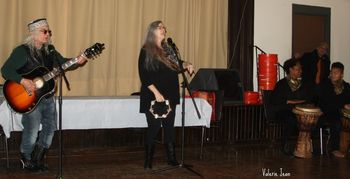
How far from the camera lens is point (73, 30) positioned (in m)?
6.33

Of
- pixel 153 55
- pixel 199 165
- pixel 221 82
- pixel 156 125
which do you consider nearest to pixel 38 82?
pixel 153 55

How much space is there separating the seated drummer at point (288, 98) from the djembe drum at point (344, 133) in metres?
0.51

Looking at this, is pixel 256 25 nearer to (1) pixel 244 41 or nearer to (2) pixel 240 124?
(1) pixel 244 41

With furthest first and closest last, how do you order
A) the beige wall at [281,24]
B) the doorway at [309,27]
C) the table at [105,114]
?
the doorway at [309,27], the beige wall at [281,24], the table at [105,114]

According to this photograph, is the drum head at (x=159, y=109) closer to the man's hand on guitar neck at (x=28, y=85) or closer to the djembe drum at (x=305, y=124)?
the man's hand on guitar neck at (x=28, y=85)

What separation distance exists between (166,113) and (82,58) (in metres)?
0.98

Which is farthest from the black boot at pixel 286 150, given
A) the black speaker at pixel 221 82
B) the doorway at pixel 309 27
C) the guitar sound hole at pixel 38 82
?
the guitar sound hole at pixel 38 82

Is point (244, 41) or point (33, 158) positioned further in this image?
point (244, 41)

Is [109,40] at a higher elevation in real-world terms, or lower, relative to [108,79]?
higher

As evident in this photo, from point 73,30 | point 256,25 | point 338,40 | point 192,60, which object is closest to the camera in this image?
point 73,30

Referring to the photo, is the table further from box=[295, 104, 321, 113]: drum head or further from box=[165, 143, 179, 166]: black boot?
box=[295, 104, 321, 113]: drum head

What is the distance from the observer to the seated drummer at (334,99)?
19.8 ft

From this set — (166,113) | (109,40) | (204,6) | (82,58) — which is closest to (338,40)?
(204,6)

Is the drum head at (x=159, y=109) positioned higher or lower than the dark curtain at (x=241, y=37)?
lower
